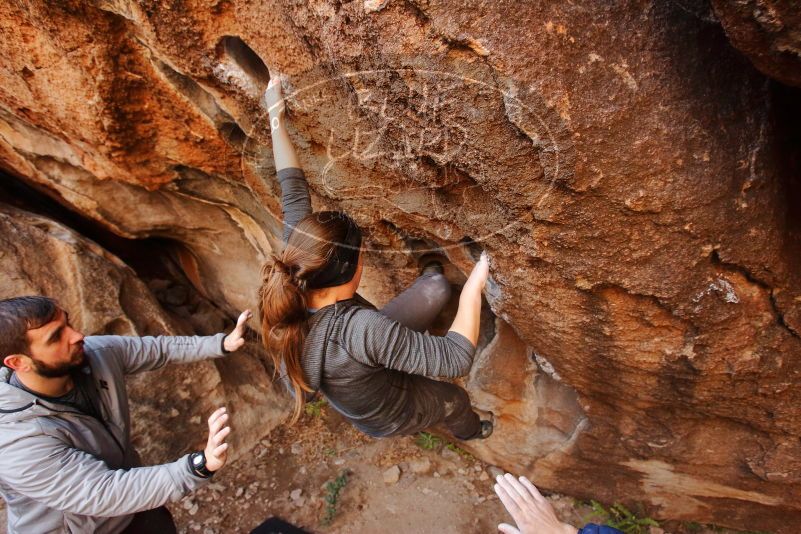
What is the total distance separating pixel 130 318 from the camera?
350cm

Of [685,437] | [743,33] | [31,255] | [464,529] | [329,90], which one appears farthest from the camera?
[464,529]

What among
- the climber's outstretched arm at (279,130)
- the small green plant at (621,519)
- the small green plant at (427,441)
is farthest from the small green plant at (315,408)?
the climber's outstretched arm at (279,130)

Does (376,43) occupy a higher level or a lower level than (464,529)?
higher

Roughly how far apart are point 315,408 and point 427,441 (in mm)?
1168

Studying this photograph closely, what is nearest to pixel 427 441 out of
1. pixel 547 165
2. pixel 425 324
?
pixel 425 324

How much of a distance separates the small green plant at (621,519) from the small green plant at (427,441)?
129 centimetres

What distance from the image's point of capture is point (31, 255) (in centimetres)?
318

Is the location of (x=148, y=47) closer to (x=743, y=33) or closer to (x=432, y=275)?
(x=432, y=275)

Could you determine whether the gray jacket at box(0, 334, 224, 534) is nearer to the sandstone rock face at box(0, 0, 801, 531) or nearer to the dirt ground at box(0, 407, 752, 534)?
the sandstone rock face at box(0, 0, 801, 531)

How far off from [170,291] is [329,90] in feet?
11.9

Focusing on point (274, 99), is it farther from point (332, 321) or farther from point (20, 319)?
point (20, 319)

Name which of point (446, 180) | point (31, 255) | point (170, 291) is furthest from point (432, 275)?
point (170, 291)

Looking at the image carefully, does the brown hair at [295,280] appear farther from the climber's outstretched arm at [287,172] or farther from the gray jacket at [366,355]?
the climber's outstretched arm at [287,172]

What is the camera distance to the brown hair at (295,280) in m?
1.69
